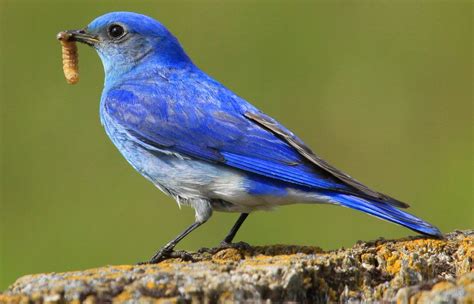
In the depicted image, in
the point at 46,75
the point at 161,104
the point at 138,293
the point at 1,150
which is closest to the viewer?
the point at 138,293

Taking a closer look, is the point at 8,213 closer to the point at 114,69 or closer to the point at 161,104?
the point at 114,69

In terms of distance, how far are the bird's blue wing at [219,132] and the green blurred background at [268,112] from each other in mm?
3061

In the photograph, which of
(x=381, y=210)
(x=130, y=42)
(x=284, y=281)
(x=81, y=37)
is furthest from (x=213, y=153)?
(x=284, y=281)

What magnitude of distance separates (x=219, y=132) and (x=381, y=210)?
1.42 meters

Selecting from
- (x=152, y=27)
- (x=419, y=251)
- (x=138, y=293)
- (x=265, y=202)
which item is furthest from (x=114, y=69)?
(x=138, y=293)

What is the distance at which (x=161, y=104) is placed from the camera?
322 inches

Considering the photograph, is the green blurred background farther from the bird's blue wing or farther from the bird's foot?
the bird's foot

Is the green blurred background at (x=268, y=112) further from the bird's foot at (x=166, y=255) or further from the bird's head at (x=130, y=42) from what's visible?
the bird's foot at (x=166, y=255)

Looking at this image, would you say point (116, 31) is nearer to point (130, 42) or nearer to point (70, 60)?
point (130, 42)

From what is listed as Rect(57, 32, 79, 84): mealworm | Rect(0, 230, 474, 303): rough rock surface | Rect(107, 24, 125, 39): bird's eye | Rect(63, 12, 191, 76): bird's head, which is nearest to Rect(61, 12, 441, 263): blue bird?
Rect(63, 12, 191, 76): bird's head

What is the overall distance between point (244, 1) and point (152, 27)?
6.19 metres

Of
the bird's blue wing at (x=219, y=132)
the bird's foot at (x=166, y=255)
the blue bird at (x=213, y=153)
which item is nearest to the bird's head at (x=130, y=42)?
the blue bird at (x=213, y=153)

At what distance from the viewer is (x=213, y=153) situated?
780 centimetres

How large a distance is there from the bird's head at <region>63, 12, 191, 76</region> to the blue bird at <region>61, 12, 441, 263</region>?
24cm
